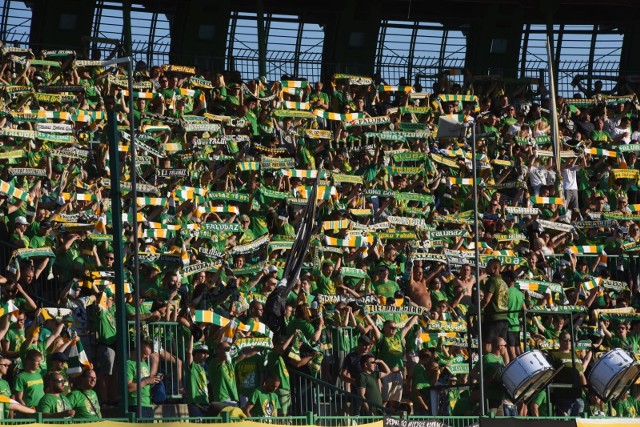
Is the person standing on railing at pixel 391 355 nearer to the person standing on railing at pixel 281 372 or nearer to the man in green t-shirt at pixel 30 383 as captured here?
the person standing on railing at pixel 281 372

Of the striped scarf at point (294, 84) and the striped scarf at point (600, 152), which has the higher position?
the striped scarf at point (294, 84)

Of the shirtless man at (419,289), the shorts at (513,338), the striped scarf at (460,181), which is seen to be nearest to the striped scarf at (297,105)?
the striped scarf at (460,181)

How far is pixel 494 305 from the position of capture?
20266 mm

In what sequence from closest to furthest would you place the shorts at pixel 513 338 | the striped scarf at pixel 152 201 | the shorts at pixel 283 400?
the shorts at pixel 283 400
the shorts at pixel 513 338
the striped scarf at pixel 152 201

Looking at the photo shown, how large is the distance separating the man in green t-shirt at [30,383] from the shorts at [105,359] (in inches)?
48.4

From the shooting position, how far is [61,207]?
20141mm

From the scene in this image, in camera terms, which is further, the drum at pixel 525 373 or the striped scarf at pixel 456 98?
the striped scarf at pixel 456 98

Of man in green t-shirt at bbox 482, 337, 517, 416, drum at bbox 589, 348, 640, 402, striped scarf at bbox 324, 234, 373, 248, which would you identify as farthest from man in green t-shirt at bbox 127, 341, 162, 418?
striped scarf at bbox 324, 234, 373, 248

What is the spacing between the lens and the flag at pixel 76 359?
1623cm

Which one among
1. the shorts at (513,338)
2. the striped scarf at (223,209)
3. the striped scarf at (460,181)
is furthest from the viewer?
the striped scarf at (460,181)

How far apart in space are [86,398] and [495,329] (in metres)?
6.28

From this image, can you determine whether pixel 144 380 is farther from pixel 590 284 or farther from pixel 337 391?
pixel 590 284

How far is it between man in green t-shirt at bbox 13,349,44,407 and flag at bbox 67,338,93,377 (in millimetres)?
572

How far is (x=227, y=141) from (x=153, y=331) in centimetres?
743
